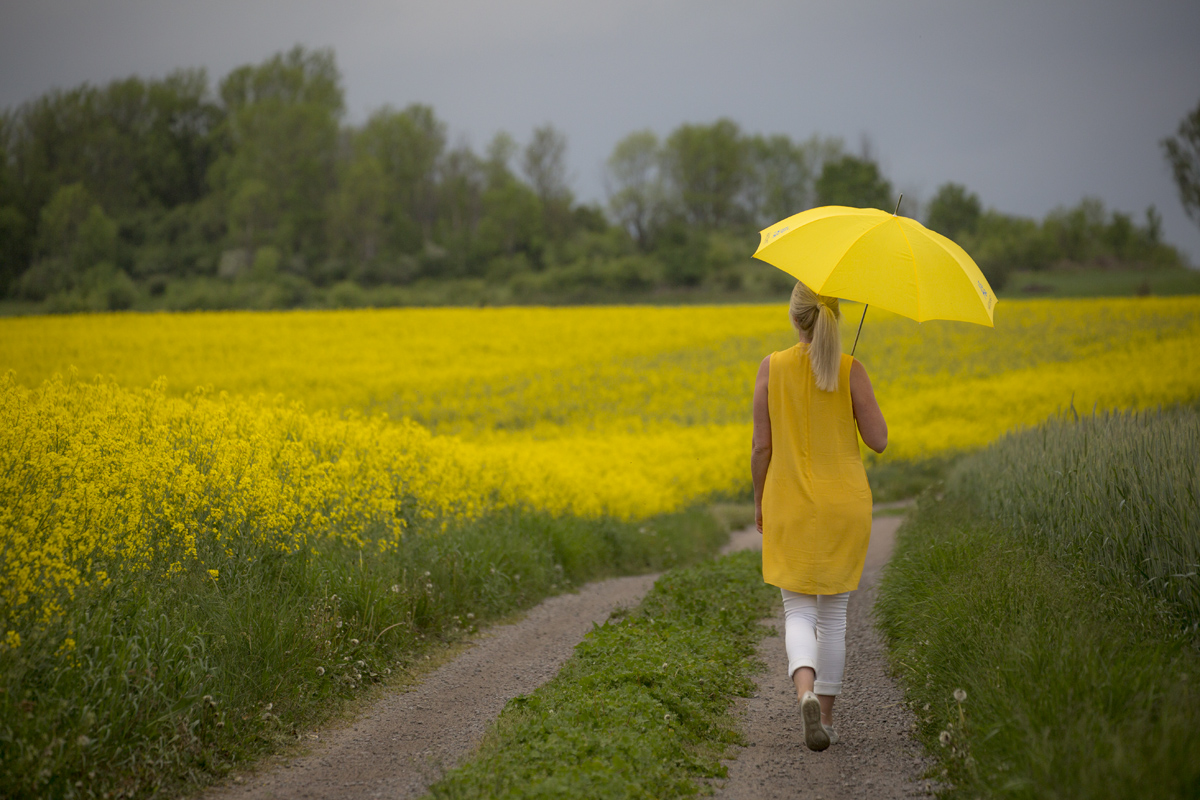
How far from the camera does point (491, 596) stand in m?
7.88

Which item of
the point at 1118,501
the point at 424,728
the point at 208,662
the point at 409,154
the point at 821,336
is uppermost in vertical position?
the point at 409,154

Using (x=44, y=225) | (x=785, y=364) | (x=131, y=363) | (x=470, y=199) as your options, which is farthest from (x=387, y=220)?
(x=785, y=364)

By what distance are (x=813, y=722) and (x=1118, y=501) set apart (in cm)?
310

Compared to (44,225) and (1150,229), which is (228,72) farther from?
(1150,229)

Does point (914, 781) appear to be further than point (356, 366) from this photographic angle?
No

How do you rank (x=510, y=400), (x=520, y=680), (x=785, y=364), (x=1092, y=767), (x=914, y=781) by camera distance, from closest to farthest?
1. (x=1092, y=767)
2. (x=914, y=781)
3. (x=785, y=364)
4. (x=520, y=680)
5. (x=510, y=400)

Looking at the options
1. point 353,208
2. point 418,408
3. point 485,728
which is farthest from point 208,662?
point 353,208

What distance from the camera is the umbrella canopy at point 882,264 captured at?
167 inches

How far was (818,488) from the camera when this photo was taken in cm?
424

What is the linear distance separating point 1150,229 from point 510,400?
4946cm

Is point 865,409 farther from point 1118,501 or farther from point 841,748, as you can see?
point 1118,501

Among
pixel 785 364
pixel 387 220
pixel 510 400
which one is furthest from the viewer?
pixel 387 220

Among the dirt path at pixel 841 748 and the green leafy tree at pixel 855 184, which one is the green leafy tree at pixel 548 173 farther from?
the dirt path at pixel 841 748

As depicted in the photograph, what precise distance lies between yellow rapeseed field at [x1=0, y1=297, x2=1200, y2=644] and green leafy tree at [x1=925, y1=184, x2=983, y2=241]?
29.8 m
